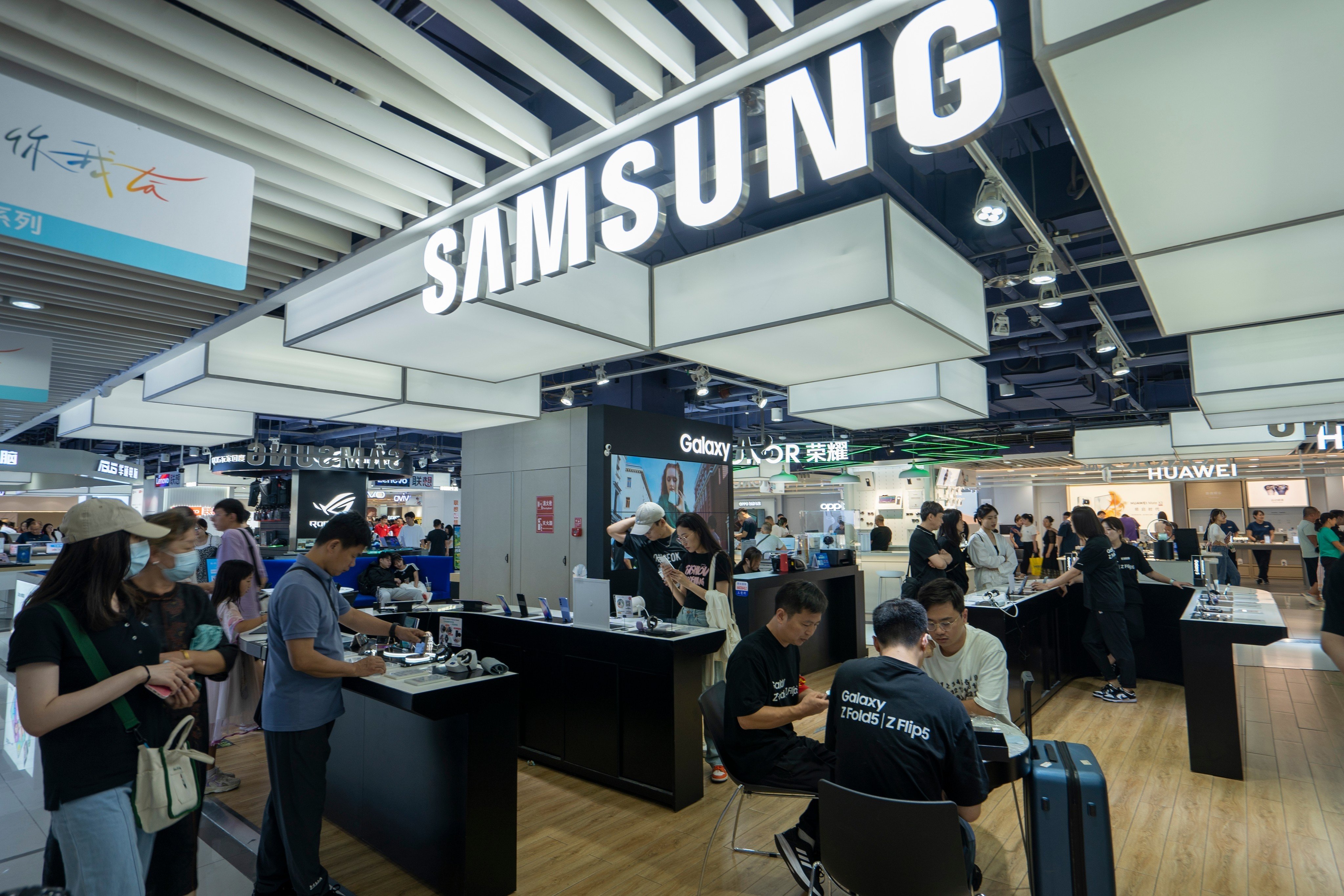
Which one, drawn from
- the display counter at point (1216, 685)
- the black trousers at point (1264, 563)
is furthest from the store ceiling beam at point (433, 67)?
the black trousers at point (1264, 563)

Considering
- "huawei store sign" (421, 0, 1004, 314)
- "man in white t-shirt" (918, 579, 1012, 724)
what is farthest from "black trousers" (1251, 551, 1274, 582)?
"huawei store sign" (421, 0, 1004, 314)

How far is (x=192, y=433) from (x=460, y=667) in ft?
18.7

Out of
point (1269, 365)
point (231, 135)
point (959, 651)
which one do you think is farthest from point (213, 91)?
point (1269, 365)

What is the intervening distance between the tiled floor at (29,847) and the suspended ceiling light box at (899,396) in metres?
4.45

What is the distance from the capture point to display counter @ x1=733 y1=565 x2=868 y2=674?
6.56 meters

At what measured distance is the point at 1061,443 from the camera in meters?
15.1

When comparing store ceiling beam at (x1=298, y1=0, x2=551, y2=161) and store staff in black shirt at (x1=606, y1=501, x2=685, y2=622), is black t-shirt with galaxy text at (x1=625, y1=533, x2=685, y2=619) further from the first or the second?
store ceiling beam at (x1=298, y1=0, x2=551, y2=161)

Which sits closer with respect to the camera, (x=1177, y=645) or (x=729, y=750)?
(x=729, y=750)

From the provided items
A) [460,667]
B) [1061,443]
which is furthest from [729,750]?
[1061,443]

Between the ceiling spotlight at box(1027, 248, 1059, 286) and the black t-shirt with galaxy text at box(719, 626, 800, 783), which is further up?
the ceiling spotlight at box(1027, 248, 1059, 286)

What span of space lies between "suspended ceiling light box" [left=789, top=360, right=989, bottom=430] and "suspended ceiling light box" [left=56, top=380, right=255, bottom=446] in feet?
17.9

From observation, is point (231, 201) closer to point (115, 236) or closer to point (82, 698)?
point (115, 236)

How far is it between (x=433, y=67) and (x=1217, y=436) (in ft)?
36.1

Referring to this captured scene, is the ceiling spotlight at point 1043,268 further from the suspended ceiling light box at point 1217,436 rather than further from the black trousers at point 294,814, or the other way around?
the suspended ceiling light box at point 1217,436
